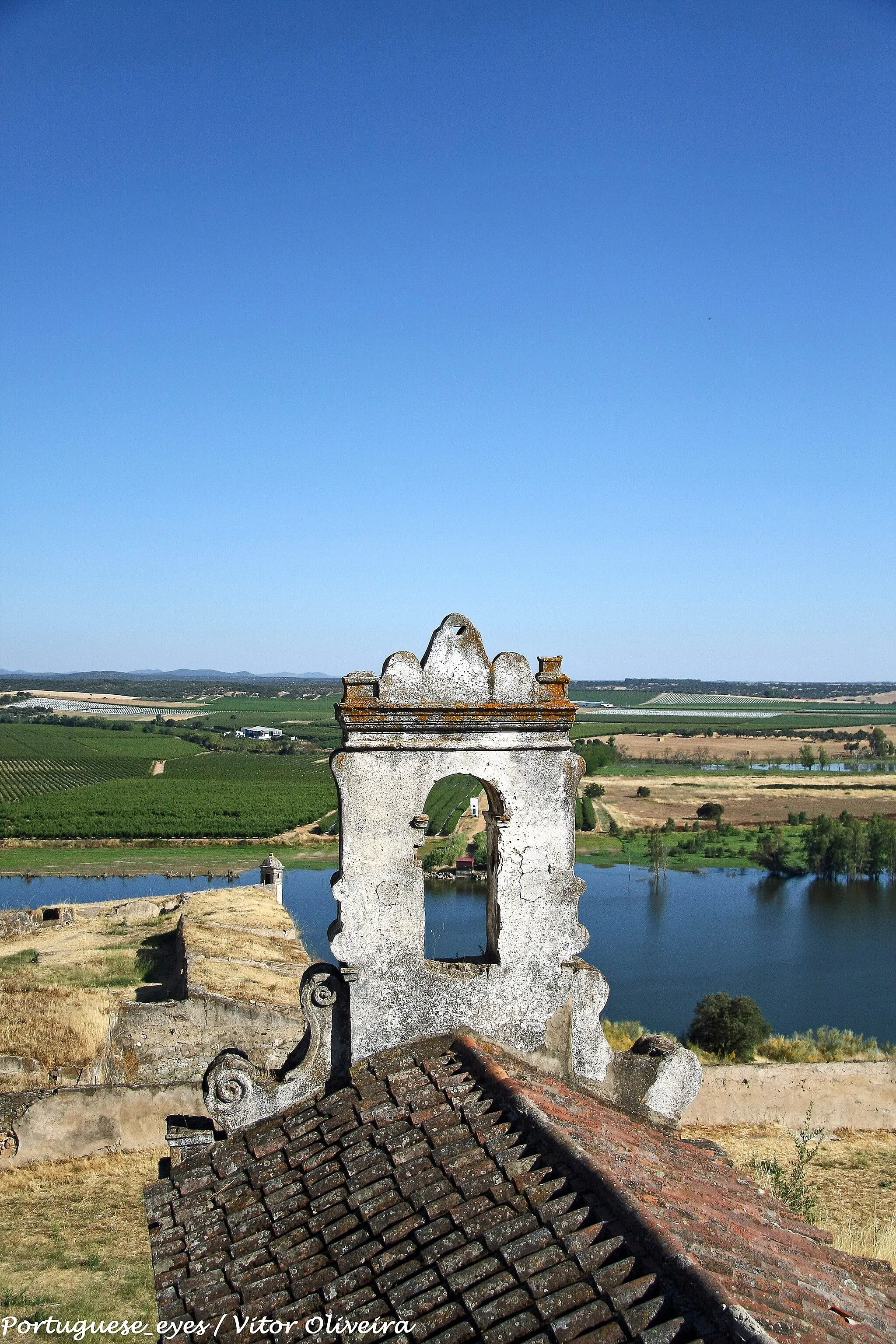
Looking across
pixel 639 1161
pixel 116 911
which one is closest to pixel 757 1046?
pixel 116 911

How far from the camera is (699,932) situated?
32.6m

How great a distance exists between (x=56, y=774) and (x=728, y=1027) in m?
64.2

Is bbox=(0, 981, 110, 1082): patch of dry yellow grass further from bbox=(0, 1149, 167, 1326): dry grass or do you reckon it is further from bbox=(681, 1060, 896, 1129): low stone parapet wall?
bbox=(681, 1060, 896, 1129): low stone parapet wall

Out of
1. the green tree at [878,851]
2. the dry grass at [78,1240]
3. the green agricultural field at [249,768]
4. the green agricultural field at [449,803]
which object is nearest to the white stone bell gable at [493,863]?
the dry grass at [78,1240]

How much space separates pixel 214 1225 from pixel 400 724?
7.07ft

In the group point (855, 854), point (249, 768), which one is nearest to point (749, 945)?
point (855, 854)

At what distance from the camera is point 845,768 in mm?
88125

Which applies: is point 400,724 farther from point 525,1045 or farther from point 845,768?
point 845,768

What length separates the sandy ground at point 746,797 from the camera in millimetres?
57625

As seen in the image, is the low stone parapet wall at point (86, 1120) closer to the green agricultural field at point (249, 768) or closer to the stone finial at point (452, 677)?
the stone finial at point (452, 677)

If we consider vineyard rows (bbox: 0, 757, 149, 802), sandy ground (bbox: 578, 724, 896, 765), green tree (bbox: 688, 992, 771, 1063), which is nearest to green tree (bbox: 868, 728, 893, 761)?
sandy ground (bbox: 578, 724, 896, 765)

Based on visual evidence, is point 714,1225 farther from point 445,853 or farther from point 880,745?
point 880,745

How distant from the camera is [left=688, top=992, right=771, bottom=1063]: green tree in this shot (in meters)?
16.8

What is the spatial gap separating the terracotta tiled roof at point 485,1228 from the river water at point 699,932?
16820 mm
